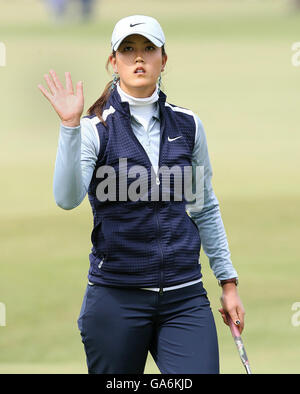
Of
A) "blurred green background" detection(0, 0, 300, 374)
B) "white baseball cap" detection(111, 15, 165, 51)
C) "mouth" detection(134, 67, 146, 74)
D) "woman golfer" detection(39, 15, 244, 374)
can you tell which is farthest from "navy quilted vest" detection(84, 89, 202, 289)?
"blurred green background" detection(0, 0, 300, 374)

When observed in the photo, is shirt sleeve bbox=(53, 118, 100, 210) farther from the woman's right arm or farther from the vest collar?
the vest collar

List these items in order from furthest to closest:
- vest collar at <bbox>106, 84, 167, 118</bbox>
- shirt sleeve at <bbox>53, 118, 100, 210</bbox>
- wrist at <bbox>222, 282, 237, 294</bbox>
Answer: wrist at <bbox>222, 282, 237, 294</bbox> < vest collar at <bbox>106, 84, 167, 118</bbox> < shirt sleeve at <bbox>53, 118, 100, 210</bbox>

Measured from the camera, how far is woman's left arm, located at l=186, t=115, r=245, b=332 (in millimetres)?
4355

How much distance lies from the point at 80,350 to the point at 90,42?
27.8m

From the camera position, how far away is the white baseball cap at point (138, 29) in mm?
4117

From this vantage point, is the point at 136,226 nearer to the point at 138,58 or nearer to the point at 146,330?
the point at 146,330

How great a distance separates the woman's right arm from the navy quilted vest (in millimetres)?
139

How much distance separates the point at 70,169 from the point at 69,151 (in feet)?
0.20

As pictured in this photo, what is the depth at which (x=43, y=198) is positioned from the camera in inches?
556

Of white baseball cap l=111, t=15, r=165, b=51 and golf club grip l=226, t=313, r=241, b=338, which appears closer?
white baseball cap l=111, t=15, r=165, b=51

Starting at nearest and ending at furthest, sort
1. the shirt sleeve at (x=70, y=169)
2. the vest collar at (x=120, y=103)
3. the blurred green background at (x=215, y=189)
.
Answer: the shirt sleeve at (x=70, y=169)
the vest collar at (x=120, y=103)
the blurred green background at (x=215, y=189)

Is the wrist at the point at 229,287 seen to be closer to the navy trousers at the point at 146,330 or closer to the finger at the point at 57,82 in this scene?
the navy trousers at the point at 146,330

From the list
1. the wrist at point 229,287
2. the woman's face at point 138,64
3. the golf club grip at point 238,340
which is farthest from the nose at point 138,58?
the golf club grip at point 238,340

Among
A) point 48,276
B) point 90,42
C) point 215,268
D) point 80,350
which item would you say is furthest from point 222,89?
point 215,268
